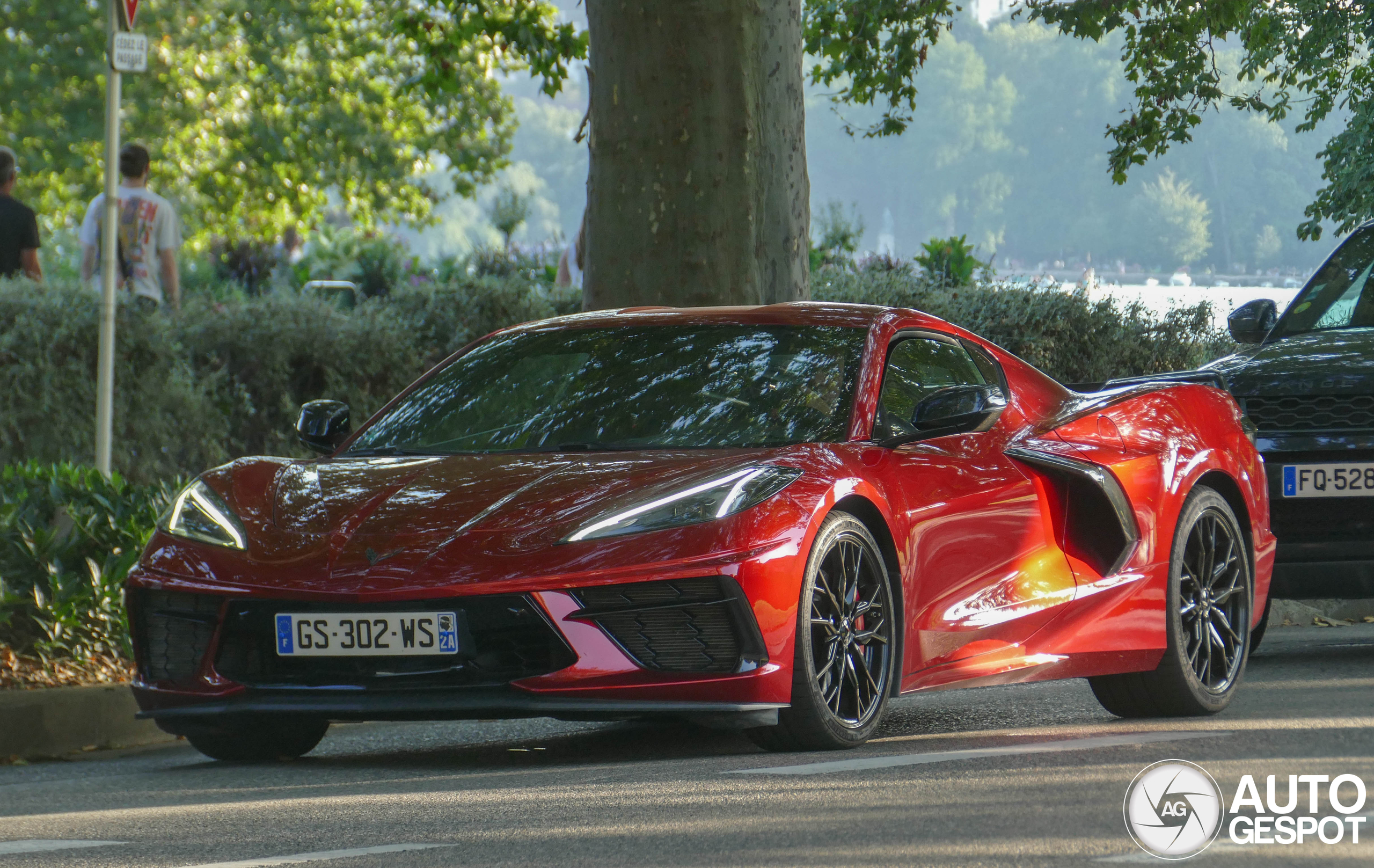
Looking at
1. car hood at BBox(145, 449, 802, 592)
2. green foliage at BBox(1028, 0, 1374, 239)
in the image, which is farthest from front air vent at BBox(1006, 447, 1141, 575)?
green foliage at BBox(1028, 0, 1374, 239)

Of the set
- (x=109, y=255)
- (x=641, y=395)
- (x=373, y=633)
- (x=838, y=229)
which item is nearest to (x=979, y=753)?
(x=641, y=395)

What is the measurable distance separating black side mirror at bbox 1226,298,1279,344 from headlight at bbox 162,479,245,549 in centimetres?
568

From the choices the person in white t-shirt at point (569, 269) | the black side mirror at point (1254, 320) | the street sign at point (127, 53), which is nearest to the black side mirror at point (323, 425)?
the street sign at point (127, 53)

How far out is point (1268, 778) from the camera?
5.05 m

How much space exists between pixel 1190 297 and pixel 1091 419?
30.2ft

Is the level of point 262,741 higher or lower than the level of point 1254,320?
lower

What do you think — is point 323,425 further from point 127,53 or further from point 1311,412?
point 1311,412

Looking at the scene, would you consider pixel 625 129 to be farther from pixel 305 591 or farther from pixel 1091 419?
pixel 305 591

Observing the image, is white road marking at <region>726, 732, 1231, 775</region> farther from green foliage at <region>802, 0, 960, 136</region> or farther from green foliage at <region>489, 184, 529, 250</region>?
green foliage at <region>489, 184, 529, 250</region>

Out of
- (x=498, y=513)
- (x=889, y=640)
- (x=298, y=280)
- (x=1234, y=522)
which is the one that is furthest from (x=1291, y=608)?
(x=298, y=280)

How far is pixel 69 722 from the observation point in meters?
7.26

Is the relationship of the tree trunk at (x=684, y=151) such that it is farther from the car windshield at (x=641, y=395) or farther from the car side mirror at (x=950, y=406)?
the car side mirror at (x=950, y=406)

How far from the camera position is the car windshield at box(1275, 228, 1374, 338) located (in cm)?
991

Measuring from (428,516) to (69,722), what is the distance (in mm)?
2255
